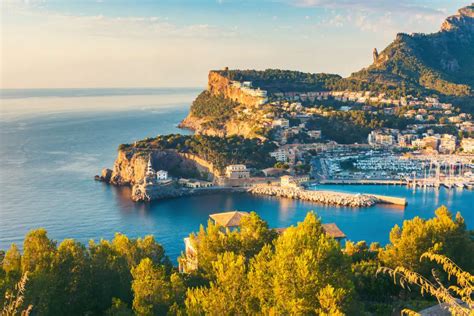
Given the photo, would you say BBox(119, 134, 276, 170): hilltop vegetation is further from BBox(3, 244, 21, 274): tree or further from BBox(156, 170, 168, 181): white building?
BBox(3, 244, 21, 274): tree

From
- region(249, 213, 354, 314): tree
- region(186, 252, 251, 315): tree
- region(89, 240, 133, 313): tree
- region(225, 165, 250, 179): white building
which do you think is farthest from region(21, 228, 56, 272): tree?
region(225, 165, 250, 179): white building

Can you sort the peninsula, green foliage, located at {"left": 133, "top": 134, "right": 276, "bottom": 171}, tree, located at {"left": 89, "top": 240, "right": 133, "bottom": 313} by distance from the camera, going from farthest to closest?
green foliage, located at {"left": 133, "top": 134, "right": 276, "bottom": 171} < the peninsula < tree, located at {"left": 89, "top": 240, "right": 133, "bottom": 313}

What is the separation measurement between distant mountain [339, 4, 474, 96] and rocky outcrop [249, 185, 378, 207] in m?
44.0

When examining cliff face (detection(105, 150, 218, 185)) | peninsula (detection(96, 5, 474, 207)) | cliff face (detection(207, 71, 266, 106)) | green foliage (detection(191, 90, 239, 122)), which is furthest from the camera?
green foliage (detection(191, 90, 239, 122))

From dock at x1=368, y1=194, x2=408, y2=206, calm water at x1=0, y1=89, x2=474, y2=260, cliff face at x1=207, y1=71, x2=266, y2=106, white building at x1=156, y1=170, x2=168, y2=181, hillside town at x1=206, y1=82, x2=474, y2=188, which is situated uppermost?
cliff face at x1=207, y1=71, x2=266, y2=106

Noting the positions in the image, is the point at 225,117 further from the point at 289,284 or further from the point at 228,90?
the point at 289,284

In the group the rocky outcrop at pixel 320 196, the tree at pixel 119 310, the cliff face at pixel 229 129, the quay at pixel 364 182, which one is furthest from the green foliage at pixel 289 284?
the cliff face at pixel 229 129

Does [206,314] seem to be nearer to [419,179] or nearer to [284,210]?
[284,210]

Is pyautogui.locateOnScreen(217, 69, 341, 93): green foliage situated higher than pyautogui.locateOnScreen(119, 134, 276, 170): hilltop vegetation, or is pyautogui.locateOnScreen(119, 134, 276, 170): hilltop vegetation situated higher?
pyautogui.locateOnScreen(217, 69, 341, 93): green foliage

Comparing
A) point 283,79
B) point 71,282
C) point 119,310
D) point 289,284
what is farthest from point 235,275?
point 283,79

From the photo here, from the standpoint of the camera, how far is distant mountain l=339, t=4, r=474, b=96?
8256 cm

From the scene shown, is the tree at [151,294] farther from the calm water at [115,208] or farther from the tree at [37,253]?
the calm water at [115,208]

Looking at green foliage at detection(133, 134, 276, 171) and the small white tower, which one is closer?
the small white tower

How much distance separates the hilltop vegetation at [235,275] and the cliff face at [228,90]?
176ft
